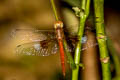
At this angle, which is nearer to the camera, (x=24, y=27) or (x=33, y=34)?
(x=33, y=34)

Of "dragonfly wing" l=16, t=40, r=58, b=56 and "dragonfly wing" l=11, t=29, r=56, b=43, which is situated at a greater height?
"dragonfly wing" l=11, t=29, r=56, b=43

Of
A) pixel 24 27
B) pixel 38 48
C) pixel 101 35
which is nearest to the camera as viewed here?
pixel 101 35

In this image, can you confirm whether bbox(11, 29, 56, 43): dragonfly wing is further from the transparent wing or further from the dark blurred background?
the dark blurred background

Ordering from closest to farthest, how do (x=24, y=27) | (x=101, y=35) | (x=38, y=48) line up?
(x=101, y=35) < (x=38, y=48) < (x=24, y=27)

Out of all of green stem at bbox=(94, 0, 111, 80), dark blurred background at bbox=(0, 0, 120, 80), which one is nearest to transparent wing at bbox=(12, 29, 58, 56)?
green stem at bbox=(94, 0, 111, 80)

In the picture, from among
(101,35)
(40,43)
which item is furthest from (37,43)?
(101,35)

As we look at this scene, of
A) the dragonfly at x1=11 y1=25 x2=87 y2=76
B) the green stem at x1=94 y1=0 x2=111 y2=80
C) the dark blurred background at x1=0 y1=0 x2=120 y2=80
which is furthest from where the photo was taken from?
the dark blurred background at x1=0 y1=0 x2=120 y2=80

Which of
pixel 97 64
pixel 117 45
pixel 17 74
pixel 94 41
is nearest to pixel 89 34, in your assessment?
pixel 94 41

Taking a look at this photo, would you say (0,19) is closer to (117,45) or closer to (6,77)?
(6,77)

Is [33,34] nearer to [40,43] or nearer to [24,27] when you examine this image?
[40,43]
